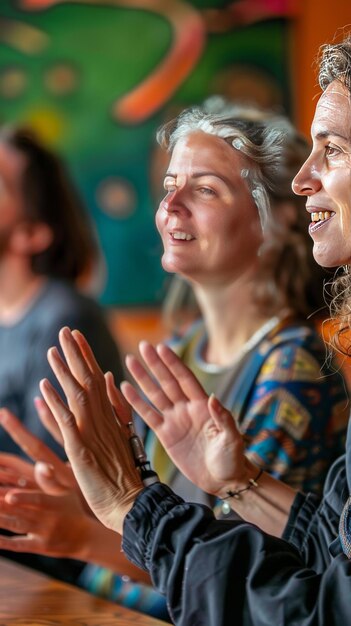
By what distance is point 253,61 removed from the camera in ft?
12.3

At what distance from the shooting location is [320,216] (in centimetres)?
91

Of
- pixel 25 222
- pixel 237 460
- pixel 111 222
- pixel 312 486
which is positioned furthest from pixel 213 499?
pixel 111 222

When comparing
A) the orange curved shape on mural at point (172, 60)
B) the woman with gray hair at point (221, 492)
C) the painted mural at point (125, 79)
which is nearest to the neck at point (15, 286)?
the woman with gray hair at point (221, 492)

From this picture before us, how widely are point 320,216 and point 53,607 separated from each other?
0.50m

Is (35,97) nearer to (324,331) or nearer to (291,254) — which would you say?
(291,254)

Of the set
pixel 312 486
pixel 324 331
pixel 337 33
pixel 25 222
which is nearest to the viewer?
pixel 337 33

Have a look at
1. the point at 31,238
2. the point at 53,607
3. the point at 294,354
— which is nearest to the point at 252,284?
the point at 294,354

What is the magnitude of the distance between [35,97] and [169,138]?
2.76 metres

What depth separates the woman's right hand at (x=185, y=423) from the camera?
3.52 feet

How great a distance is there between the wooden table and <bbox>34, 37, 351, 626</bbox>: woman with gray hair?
0.45ft

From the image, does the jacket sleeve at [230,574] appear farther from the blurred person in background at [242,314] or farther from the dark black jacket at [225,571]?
the blurred person in background at [242,314]

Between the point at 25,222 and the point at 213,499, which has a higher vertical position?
the point at 25,222

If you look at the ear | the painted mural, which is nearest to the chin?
the ear

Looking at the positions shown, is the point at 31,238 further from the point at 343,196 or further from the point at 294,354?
the point at 343,196
